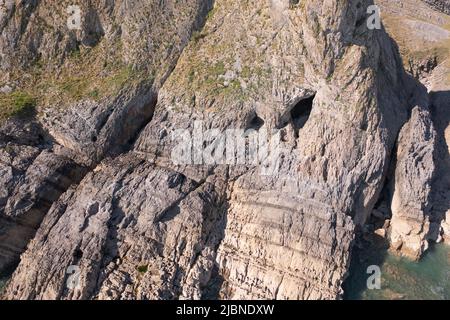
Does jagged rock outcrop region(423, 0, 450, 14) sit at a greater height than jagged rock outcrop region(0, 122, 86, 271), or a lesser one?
lesser

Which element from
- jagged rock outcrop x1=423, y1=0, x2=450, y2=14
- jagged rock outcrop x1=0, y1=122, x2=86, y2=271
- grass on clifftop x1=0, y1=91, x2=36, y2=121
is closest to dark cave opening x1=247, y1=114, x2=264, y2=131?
jagged rock outcrop x1=0, y1=122, x2=86, y2=271

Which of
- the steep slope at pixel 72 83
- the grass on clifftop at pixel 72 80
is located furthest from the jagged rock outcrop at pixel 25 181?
the grass on clifftop at pixel 72 80

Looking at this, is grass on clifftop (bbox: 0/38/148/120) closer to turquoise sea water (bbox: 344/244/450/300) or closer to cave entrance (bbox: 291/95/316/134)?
cave entrance (bbox: 291/95/316/134)

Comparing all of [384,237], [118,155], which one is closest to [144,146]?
[118,155]

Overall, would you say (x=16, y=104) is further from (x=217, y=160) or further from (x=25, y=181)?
(x=217, y=160)

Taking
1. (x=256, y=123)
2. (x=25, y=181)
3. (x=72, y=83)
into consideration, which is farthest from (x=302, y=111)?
(x=25, y=181)

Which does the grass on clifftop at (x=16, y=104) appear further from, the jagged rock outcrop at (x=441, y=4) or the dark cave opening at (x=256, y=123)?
the jagged rock outcrop at (x=441, y=4)
